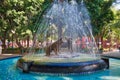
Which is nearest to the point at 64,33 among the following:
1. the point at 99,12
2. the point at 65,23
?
the point at 65,23

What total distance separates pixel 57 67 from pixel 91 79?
183cm

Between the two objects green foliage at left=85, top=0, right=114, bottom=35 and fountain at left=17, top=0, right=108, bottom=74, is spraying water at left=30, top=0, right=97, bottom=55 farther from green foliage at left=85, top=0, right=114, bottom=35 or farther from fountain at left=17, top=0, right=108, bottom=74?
green foliage at left=85, top=0, right=114, bottom=35

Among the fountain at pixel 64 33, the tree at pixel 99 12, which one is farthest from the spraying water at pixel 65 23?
the tree at pixel 99 12

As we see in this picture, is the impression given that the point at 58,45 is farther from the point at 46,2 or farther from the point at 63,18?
the point at 46,2

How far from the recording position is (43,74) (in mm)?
12305

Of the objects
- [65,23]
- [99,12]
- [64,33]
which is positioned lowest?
[64,33]

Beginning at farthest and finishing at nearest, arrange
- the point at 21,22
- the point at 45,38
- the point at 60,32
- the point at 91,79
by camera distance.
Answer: the point at 45,38 < the point at 21,22 < the point at 60,32 < the point at 91,79

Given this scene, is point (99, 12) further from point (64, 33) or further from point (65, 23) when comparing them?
point (64, 33)

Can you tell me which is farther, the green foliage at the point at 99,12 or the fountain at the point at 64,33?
the green foliage at the point at 99,12

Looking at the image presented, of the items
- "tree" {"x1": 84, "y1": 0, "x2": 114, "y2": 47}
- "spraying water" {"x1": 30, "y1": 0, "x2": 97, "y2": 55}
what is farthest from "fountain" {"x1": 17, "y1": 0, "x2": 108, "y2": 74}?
"tree" {"x1": 84, "y1": 0, "x2": 114, "y2": 47}

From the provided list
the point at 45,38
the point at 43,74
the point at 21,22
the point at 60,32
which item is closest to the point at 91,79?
the point at 43,74

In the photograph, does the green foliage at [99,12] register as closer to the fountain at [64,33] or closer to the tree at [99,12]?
the tree at [99,12]

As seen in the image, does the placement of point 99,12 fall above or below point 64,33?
above

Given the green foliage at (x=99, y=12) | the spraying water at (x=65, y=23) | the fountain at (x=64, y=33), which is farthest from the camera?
the green foliage at (x=99, y=12)
